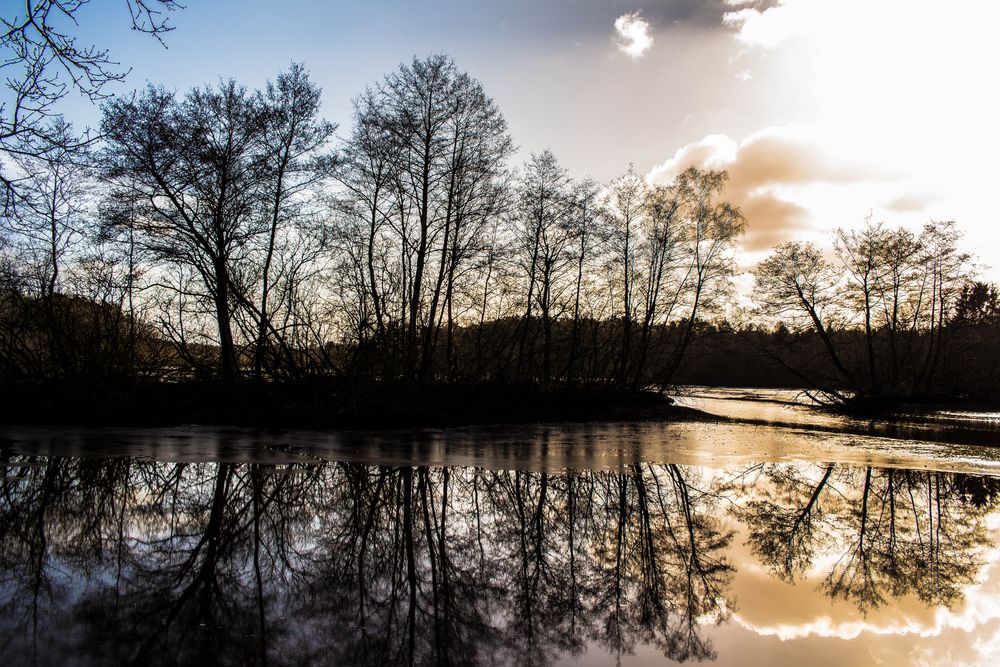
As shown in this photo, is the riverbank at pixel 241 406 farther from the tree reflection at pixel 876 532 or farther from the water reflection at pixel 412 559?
the tree reflection at pixel 876 532

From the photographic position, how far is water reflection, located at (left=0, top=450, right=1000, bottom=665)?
3.26 m

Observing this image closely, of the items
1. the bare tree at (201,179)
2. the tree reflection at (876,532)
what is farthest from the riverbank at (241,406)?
the tree reflection at (876,532)

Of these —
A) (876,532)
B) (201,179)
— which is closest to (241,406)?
(201,179)

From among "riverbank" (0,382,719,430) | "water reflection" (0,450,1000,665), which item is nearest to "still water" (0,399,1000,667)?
"water reflection" (0,450,1000,665)

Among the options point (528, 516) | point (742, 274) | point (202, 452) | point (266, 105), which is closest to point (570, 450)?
point (528, 516)

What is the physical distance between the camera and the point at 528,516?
615 centimetres

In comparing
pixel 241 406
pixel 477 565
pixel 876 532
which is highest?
pixel 241 406

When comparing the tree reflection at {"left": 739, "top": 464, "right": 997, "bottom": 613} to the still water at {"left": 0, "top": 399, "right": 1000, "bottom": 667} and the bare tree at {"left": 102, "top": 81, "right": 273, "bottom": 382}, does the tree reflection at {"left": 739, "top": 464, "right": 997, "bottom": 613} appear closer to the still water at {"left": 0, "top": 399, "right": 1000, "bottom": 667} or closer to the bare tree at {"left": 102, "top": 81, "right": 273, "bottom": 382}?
the still water at {"left": 0, "top": 399, "right": 1000, "bottom": 667}

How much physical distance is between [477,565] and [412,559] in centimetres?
54

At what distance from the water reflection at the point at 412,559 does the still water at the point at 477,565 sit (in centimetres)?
2

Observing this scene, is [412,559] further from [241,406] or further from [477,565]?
[241,406]

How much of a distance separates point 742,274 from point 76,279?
29973 millimetres

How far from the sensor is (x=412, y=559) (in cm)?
459

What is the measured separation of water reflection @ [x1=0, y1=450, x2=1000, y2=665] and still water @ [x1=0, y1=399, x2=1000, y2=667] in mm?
22
